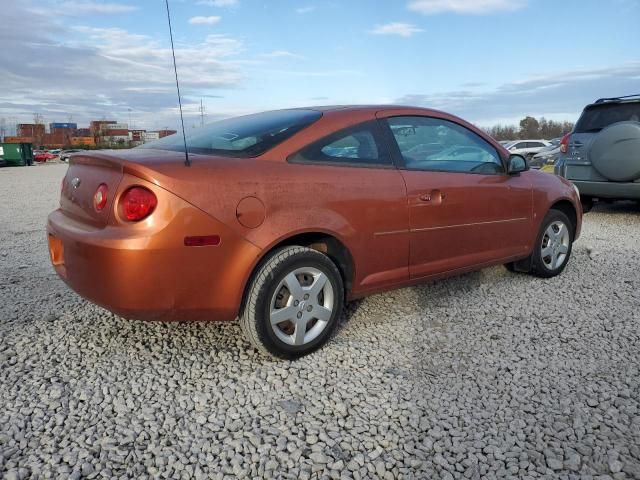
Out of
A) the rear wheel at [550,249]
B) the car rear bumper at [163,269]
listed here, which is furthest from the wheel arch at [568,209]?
the car rear bumper at [163,269]

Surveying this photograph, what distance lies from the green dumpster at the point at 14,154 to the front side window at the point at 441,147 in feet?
142

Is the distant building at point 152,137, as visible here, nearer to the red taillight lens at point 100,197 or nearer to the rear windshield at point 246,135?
the rear windshield at point 246,135

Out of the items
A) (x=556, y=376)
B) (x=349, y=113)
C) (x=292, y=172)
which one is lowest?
(x=556, y=376)

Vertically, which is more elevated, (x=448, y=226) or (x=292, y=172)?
(x=292, y=172)

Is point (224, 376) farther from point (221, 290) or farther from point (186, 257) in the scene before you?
point (186, 257)

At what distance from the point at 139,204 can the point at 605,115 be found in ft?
23.4

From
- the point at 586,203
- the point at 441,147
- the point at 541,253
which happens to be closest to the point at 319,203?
the point at 441,147

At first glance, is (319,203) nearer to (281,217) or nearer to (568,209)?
(281,217)

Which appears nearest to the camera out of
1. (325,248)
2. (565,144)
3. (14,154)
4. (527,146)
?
(325,248)

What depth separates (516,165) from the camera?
13.9 ft

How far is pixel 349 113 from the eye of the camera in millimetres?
3375

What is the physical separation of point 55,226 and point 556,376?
2982 millimetres

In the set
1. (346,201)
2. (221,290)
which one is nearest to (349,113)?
(346,201)

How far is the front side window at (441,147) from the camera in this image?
3.60m
